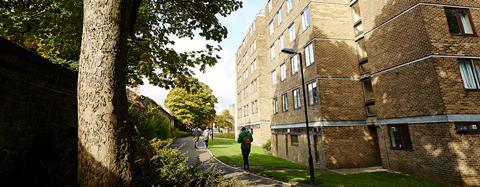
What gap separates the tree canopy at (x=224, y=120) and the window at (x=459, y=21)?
59267mm

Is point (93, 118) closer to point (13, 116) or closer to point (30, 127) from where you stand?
point (13, 116)

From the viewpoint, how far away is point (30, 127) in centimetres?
566

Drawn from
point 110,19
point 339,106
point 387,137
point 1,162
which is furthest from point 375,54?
point 1,162

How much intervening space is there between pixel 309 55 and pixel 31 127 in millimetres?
17003

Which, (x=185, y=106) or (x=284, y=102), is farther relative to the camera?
(x=185, y=106)

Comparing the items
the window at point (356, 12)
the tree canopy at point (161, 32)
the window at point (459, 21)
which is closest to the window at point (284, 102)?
the window at point (356, 12)

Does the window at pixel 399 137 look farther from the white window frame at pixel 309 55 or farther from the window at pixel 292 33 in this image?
the window at pixel 292 33

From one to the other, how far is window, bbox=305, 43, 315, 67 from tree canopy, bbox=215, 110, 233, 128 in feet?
170

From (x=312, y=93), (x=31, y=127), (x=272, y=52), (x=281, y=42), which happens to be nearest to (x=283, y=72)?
(x=281, y=42)

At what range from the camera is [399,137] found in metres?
14.5

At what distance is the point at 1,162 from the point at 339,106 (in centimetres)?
1676

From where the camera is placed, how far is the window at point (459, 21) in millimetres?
13109

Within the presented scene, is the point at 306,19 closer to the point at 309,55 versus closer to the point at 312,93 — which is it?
the point at 309,55

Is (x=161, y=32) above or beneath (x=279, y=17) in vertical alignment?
beneath
